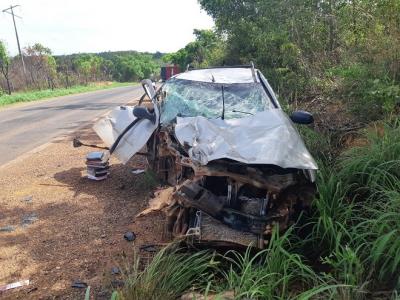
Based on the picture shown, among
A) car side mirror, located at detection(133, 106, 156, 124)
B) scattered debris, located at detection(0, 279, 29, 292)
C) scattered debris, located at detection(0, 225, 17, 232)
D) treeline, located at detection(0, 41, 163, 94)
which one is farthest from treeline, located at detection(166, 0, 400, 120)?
treeline, located at detection(0, 41, 163, 94)

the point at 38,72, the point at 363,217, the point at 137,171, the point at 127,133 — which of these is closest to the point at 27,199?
the point at 127,133

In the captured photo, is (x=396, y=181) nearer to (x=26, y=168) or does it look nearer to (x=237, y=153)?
(x=237, y=153)

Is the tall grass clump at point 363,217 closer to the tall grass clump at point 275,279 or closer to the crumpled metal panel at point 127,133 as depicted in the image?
the tall grass clump at point 275,279

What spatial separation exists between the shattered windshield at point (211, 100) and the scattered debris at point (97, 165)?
1.51 m

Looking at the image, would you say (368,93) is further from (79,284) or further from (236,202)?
(79,284)

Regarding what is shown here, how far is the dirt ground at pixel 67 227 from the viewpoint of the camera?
354cm

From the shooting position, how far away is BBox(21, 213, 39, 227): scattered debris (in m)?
4.88

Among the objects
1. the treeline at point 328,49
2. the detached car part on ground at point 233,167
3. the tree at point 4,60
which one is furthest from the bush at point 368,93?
the tree at point 4,60

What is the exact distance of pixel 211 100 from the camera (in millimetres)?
5223

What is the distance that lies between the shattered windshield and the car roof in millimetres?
146

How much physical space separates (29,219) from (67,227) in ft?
2.13

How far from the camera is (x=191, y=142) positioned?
161 inches

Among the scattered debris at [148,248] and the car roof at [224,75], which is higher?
the car roof at [224,75]

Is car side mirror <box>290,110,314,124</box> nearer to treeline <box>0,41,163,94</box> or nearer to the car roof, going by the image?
the car roof
